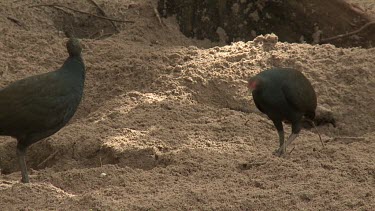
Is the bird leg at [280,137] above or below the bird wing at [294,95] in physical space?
below

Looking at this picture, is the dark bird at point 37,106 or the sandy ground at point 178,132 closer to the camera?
the sandy ground at point 178,132

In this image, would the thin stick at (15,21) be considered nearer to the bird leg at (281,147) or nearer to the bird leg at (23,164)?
the bird leg at (23,164)

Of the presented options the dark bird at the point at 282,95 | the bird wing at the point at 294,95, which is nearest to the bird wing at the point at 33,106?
the dark bird at the point at 282,95

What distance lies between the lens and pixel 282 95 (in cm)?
520

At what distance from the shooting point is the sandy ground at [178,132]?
4.62m

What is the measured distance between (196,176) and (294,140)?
1.06 m

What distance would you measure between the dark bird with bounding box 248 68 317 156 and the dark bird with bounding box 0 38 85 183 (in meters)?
1.17

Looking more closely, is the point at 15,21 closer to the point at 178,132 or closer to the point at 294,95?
the point at 178,132

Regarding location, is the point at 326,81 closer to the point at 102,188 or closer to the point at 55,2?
the point at 102,188

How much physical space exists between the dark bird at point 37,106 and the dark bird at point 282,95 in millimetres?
1168

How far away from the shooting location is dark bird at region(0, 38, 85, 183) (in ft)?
15.6

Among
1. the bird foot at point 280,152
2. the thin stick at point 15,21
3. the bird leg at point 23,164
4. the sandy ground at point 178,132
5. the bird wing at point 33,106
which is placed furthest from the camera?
the thin stick at point 15,21

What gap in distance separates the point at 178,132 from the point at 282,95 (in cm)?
89

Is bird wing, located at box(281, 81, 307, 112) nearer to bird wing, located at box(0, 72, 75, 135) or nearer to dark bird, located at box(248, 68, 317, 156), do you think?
dark bird, located at box(248, 68, 317, 156)
